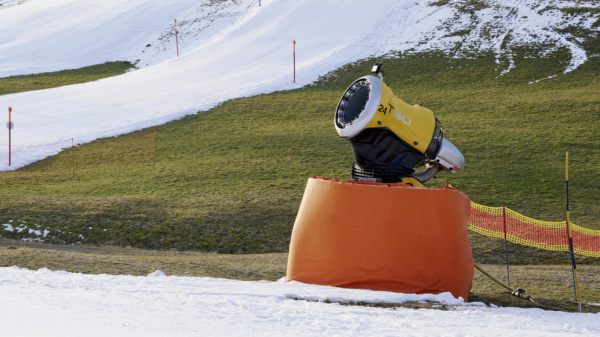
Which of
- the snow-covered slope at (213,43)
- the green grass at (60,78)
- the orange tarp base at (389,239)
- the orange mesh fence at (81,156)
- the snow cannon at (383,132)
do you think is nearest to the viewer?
the orange tarp base at (389,239)

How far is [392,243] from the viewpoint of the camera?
817 cm

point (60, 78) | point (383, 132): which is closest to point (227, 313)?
point (383, 132)

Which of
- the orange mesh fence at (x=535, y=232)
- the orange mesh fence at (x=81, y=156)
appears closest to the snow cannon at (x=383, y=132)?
the orange mesh fence at (x=535, y=232)

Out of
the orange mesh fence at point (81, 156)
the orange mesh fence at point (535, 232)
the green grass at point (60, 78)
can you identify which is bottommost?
the orange mesh fence at point (535, 232)

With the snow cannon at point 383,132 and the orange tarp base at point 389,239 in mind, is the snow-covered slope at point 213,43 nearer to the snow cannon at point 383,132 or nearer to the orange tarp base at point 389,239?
the snow cannon at point 383,132

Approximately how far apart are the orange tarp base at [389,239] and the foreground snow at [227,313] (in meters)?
0.28

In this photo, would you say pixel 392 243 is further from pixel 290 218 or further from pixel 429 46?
pixel 429 46

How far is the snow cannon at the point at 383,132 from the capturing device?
8797 millimetres

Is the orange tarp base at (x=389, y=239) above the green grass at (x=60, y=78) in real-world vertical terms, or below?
below

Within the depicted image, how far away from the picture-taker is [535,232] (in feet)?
49.5

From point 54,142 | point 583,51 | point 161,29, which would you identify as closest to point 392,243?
point 54,142

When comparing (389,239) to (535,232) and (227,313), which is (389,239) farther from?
(535,232)

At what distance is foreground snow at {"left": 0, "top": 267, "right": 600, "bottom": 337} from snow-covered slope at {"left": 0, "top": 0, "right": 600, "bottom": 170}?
1993 centimetres

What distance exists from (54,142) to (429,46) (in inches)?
970
